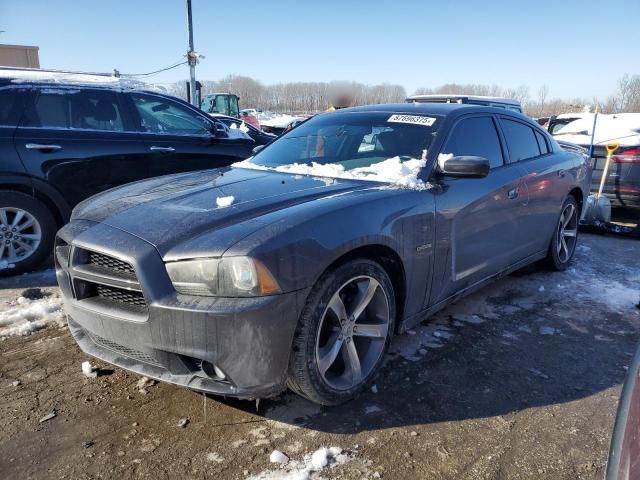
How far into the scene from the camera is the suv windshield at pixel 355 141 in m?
3.48

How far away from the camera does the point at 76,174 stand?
491 cm

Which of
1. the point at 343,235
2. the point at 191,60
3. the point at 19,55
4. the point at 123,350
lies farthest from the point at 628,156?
the point at 19,55

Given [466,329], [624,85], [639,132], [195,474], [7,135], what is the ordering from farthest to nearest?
[624,85] < [639,132] < [7,135] < [466,329] < [195,474]

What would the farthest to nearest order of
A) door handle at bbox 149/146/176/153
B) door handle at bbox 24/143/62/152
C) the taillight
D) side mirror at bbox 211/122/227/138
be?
the taillight, side mirror at bbox 211/122/227/138, door handle at bbox 149/146/176/153, door handle at bbox 24/143/62/152

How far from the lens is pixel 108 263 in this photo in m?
2.51

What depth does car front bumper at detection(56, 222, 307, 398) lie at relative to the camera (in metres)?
2.19

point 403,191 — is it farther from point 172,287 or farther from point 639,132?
point 639,132

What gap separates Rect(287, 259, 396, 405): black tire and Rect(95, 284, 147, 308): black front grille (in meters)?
0.74

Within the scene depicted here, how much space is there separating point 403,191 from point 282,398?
53.7 inches

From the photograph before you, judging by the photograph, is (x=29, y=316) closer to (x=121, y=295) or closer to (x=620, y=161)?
(x=121, y=295)

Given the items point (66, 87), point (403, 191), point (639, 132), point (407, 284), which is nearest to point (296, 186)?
point (403, 191)

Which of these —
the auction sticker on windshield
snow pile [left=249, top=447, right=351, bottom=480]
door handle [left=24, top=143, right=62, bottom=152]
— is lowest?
snow pile [left=249, top=447, right=351, bottom=480]

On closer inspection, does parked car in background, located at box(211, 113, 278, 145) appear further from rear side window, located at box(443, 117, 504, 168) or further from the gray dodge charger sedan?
rear side window, located at box(443, 117, 504, 168)

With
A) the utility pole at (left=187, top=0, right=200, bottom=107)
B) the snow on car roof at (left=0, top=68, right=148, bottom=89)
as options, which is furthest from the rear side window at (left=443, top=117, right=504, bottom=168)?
the utility pole at (left=187, top=0, right=200, bottom=107)
